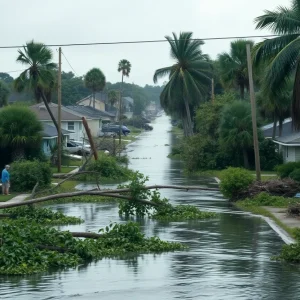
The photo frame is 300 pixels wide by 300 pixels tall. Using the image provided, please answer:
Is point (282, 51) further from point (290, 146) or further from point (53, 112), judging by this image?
point (53, 112)

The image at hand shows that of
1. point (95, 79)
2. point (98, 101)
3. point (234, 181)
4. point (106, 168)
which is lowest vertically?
point (234, 181)

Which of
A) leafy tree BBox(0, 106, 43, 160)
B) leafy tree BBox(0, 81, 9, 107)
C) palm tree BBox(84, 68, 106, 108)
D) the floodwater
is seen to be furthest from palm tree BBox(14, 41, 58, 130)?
palm tree BBox(84, 68, 106, 108)

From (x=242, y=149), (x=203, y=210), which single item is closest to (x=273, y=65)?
(x=203, y=210)

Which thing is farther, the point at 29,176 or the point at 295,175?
the point at 29,176

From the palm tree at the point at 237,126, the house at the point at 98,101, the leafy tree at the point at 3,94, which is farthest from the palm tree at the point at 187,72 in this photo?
the house at the point at 98,101

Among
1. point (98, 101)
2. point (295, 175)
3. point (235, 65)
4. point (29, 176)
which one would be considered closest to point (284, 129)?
point (235, 65)

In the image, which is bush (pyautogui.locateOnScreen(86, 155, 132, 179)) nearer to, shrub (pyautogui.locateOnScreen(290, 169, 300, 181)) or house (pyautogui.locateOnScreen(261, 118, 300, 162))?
house (pyautogui.locateOnScreen(261, 118, 300, 162))

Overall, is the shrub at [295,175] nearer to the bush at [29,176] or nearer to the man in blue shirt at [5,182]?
the bush at [29,176]

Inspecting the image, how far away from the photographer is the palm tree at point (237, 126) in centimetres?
5553

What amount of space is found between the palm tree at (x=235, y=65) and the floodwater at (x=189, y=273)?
134 feet

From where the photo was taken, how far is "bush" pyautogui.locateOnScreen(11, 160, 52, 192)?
40.2m

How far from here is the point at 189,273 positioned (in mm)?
17219

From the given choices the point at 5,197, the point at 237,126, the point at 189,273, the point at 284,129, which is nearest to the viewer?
the point at 189,273

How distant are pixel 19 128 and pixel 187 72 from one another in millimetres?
23589
